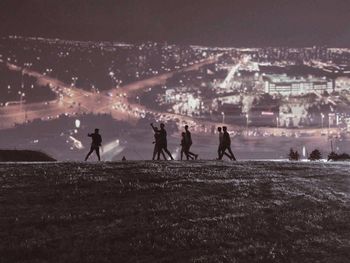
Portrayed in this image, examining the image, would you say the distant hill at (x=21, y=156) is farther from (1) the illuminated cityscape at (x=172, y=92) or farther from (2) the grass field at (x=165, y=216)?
(1) the illuminated cityscape at (x=172, y=92)

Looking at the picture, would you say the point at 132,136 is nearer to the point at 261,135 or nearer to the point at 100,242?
the point at 261,135

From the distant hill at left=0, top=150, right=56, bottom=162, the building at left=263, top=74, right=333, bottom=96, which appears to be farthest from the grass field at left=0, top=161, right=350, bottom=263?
the building at left=263, top=74, right=333, bottom=96

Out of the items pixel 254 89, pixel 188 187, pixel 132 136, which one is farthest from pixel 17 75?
pixel 188 187

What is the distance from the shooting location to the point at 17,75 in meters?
127

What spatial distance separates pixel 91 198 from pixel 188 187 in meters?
2.91

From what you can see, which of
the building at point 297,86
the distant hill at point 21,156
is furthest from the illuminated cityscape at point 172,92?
the distant hill at point 21,156

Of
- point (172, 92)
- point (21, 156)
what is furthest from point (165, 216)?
point (172, 92)

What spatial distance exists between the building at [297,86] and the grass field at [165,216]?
11745 cm

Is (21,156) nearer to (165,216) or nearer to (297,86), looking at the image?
(165,216)

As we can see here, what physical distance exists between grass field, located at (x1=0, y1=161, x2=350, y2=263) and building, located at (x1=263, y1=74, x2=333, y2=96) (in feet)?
385

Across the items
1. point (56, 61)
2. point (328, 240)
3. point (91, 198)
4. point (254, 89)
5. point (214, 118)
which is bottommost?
point (328, 240)

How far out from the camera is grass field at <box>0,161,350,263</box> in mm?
8742

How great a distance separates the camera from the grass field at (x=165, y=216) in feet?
28.7

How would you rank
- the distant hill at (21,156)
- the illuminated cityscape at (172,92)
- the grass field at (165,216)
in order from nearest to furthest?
the grass field at (165,216), the distant hill at (21,156), the illuminated cityscape at (172,92)
